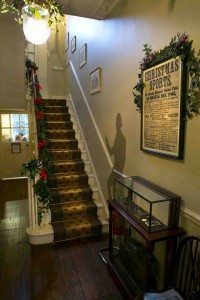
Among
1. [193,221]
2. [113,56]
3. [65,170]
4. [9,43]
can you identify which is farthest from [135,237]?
[9,43]

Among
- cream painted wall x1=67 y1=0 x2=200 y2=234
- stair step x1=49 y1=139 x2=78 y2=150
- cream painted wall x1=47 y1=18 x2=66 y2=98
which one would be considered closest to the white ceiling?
cream painted wall x1=67 y1=0 x2=200 y2=234

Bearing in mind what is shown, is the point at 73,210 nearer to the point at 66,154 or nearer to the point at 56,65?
the point at 66,154

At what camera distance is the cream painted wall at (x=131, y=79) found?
1.52 metres

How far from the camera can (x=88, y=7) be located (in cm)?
255

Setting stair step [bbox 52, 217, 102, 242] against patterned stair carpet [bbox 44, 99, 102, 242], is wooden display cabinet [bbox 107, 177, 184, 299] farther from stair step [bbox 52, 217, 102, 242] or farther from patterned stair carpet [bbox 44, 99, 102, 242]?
patterned stair carpet [bbox 44, 99, 102, 242]

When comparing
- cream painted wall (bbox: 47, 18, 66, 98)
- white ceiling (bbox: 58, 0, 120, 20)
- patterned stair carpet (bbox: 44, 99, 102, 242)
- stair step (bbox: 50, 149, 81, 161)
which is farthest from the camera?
cream painted wall (bbox: 47, 18, 66, 98)

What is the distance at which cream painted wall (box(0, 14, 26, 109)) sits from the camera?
122 inches

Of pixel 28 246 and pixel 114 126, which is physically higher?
pixel 114 126

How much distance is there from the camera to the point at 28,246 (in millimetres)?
2832

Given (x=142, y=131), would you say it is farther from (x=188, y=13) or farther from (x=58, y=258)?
(x=58, y=258)

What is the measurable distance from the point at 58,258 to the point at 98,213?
3.04 ft

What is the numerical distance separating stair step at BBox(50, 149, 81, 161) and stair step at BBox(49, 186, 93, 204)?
67 centimetres

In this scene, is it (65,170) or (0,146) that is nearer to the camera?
(65,170)

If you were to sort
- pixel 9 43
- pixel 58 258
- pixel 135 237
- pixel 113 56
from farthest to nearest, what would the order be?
pixel 9 43
pixel 113 56
pixel 58 258
pixel 135 237
